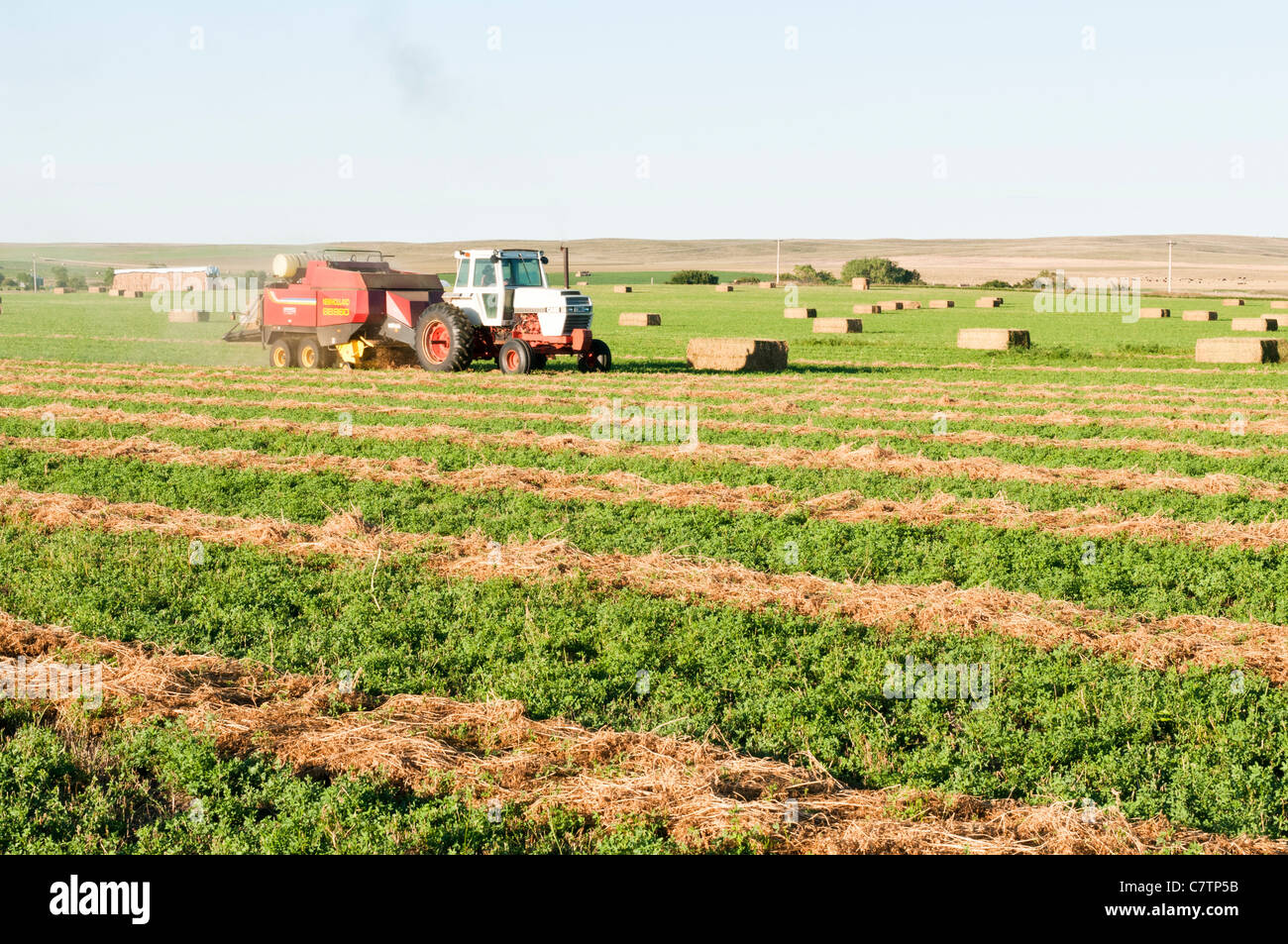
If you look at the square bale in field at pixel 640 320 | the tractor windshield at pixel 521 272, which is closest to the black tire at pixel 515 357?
the tractor windshield at pixel 521 272

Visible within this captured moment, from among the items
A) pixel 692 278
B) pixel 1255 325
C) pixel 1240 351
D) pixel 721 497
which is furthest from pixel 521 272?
pixel 692 278

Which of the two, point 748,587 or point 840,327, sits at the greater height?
point 840,327

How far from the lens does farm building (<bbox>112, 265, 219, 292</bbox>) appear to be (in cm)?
9250

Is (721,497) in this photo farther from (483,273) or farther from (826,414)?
(483,273)

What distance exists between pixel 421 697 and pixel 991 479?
9.76 metres

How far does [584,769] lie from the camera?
6344 mm

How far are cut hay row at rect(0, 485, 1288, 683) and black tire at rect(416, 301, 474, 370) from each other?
15267 mm

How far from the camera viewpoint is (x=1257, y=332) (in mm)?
46000

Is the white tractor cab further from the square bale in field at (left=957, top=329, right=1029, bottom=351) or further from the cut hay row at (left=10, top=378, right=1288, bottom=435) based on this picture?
the square bale in field at (left=957, top=329, right=1029, bottom=351)

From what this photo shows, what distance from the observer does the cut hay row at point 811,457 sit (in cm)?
1479

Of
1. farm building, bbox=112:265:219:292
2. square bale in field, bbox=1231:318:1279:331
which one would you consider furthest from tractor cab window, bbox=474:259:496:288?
farm building, bbox=112:265:219:292

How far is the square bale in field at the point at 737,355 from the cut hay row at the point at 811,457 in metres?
13.3

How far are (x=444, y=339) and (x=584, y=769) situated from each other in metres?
22.9

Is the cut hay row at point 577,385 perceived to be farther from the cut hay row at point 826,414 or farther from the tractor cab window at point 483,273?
the tractor cab window at point 483,273
